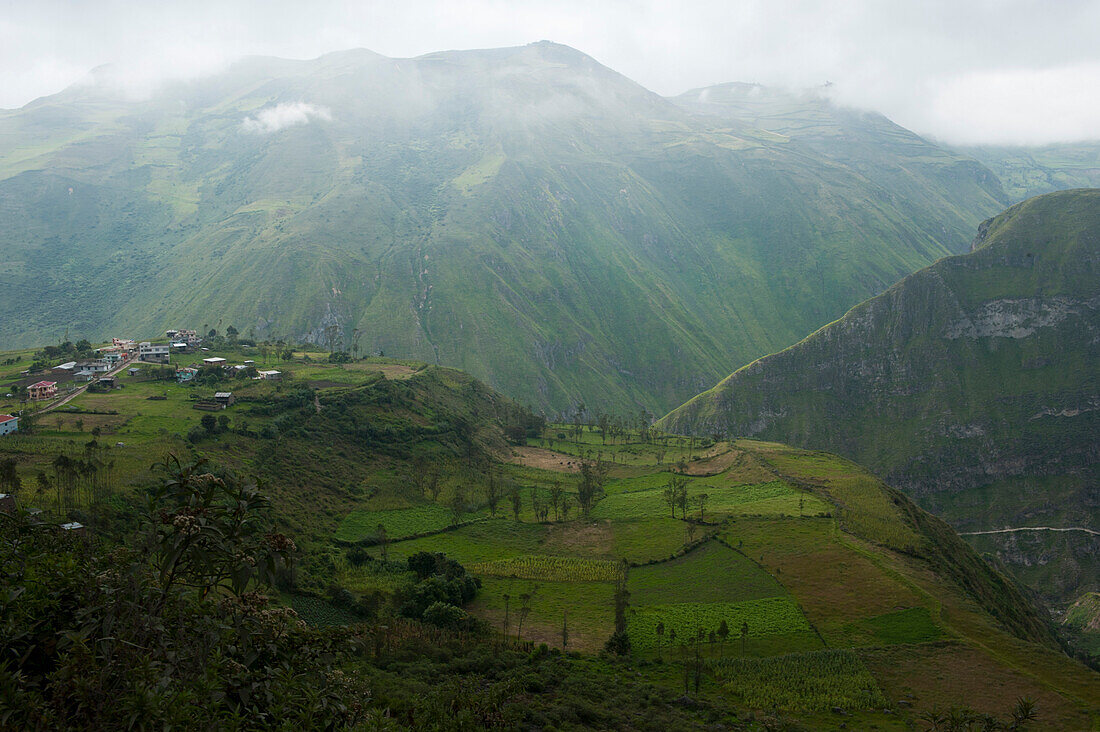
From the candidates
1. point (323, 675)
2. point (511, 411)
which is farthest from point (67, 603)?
point (511, 411)

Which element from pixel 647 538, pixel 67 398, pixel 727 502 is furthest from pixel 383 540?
pixel 67 398

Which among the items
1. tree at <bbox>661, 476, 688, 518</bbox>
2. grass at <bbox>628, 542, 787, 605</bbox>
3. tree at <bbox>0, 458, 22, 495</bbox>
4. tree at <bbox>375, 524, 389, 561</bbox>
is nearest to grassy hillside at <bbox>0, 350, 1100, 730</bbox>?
grass at <bbox>628, 542, 787, 605</bbox>

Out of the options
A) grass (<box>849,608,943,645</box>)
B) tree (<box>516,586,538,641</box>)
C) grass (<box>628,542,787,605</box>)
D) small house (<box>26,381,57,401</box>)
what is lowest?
grass (<box>628,542,787,605</box>)

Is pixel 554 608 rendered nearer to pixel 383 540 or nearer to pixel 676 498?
pixel 383 540

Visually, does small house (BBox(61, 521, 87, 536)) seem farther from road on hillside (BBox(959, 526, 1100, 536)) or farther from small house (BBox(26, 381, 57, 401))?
road on hillside (BBox(959, 526, 1100, 536))

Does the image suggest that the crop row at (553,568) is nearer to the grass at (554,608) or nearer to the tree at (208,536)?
the grass at (554,608)

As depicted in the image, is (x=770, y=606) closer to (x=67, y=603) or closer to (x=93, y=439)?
(x=67, y=603)

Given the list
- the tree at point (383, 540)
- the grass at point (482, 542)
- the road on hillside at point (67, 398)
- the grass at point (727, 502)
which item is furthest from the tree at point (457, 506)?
the road on hillside at point (67, 398)
